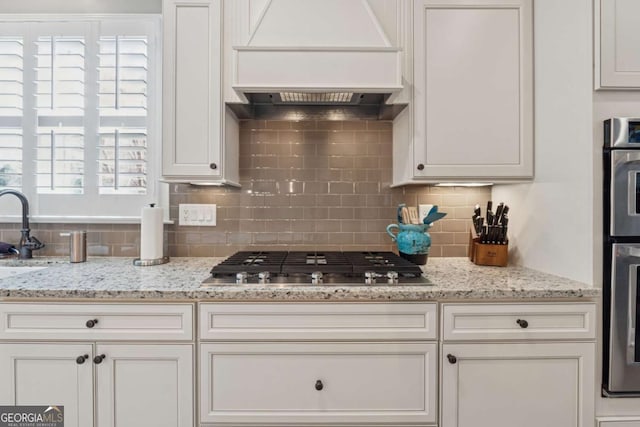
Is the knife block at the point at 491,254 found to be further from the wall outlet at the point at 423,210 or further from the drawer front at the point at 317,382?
the drawer front at the point at 317,382

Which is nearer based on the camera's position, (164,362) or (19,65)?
(164,362)

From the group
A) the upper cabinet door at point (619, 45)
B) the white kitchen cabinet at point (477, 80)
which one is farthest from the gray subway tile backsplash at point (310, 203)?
the upper cabinet door at point (619, 45)

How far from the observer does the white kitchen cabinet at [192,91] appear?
1605 mm

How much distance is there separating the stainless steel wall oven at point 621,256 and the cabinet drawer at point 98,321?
5.37 ft

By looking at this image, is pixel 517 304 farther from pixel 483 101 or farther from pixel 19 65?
pixel 19 65

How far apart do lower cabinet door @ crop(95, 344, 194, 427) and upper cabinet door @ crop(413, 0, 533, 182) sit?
1527 millimetres

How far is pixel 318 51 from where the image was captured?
1.51 m

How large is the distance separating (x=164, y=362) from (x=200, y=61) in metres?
1.36

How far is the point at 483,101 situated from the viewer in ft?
5.25

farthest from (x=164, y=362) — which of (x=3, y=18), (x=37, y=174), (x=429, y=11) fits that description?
(x=3, y=18)

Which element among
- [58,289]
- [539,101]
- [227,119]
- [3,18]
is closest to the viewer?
[58,289]

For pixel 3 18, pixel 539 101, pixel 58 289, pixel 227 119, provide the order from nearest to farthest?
pixel 58 289 < pixel 539 101 < pixel 227 119 < pixel 3 18

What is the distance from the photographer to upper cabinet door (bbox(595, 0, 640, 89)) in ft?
4.15

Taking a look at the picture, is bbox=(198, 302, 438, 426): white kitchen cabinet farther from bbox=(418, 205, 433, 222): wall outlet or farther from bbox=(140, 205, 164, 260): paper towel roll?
bbox=(418, 205, 433, 222): wall outlet
